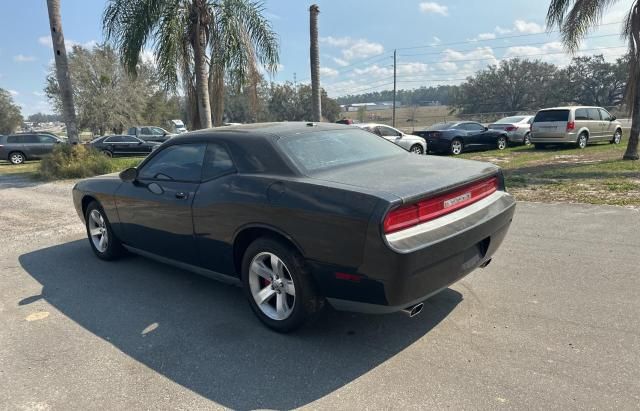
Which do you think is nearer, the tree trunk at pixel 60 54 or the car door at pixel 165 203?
the car door at pixel 165 203

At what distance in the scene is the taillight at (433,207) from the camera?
110 inches

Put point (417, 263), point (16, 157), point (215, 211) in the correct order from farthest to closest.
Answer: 1. point (16, 157)
2. point (215, 211)
3. point (417, 263)

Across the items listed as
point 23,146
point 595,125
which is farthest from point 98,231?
point 23,146

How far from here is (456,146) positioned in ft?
54.4

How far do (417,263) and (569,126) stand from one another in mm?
15279

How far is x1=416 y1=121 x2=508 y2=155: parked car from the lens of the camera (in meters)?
16.5

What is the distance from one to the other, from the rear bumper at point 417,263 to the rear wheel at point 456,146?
13.7 metres

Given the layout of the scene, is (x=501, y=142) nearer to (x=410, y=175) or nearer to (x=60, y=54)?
(x=60, y=54)

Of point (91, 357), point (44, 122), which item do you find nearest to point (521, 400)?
point (91, 357)

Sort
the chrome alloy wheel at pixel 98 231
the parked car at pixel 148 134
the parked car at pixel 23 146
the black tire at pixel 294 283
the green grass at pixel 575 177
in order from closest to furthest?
the black tire at pixel 294 283 → the chrome alloy wheel at pixel 98 231 → the green grass at pixel 575 177 → the parked car at pixel 23 146 → the parked car at pixel 148 134

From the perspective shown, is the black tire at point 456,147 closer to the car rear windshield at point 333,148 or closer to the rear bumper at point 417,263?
the car rear windshield at point 333,148

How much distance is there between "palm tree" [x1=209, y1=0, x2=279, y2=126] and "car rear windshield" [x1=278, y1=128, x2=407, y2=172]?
911 cm

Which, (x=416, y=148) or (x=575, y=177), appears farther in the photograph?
(x=416, y=148)

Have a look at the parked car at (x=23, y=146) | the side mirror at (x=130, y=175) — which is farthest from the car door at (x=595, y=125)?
the parked car at (x=23, y=146)
